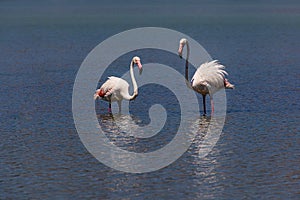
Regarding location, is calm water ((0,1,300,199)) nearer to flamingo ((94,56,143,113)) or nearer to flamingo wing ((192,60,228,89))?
flamingo ((94,56,143,113))

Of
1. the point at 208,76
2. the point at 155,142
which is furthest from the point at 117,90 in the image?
the point at 155,142

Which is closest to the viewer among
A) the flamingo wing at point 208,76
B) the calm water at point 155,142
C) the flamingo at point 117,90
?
the calm water at point 155,142

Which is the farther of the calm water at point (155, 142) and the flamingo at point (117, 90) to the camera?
the flamingo at point (117, 90)

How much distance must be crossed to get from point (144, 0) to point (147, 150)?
114 meters

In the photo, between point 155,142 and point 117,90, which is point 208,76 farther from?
point 155,142

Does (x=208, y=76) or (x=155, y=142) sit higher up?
(x=208, y=76)

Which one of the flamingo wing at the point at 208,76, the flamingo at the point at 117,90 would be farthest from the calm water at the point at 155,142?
the flamingo wing at the point at 208,76

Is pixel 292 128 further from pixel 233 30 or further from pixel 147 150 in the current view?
pixel 233 30

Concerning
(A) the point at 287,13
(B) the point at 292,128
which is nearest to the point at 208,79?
(B) the point at 292,128

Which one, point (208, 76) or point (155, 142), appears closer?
point (155, 142)

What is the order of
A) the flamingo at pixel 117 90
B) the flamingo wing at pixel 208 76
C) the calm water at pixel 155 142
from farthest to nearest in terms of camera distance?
the flamingo at pixel 117 90, the flamingo wing at pixel 208 76, the calm water at pixel 155 142

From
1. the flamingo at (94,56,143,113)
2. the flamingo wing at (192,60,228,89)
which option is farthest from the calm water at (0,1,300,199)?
the flamingo wing at (192,60,228,89)

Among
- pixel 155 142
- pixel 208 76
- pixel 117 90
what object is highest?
pixel 208 76

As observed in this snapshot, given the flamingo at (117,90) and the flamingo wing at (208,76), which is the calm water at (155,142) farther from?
the flamingo wing at (208,76)
